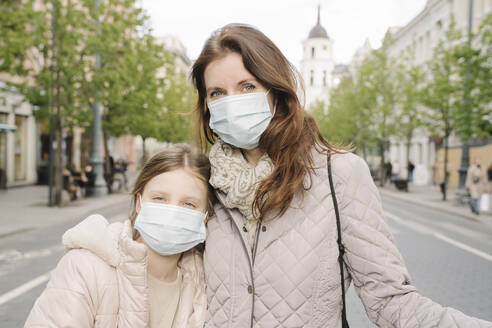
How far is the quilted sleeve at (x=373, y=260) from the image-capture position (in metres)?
1.67

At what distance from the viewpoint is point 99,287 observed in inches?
75.1

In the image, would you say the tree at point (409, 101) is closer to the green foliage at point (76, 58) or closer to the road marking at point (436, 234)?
the road marking at point (436, 234)

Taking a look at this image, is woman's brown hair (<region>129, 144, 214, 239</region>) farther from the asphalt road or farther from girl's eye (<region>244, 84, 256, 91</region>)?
the asphalt road

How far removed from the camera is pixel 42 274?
6.86 meters

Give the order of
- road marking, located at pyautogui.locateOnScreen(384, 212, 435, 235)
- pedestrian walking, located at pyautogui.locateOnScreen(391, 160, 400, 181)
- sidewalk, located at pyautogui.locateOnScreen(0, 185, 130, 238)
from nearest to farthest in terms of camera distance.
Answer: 1. sidewalk, located at pyautogui.locateOnScreen(0, 185, 130, 238)
2. road marking, located at pyautogui.locateOnScreen(384, 212, 435, 235)
3. pedestrian walking, located at pyautogui.locateOnScreen(391, 160, 400, 181)

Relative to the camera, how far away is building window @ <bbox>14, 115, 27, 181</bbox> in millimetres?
25078

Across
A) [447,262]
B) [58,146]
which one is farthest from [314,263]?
[58,146]

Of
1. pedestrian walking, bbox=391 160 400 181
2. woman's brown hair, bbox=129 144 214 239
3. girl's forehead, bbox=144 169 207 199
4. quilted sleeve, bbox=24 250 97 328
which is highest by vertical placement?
woman's brown hair, bbox=129 144 214 239

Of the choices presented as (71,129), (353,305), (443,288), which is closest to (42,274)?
(353,305)

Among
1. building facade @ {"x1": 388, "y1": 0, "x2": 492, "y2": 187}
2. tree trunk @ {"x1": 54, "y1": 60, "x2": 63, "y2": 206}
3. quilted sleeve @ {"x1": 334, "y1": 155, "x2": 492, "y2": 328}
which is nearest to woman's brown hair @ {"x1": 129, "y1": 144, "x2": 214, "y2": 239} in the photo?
quilted sleeve @ {"x1": 334, "y1": 155, "x2": 492, "y2": 328}

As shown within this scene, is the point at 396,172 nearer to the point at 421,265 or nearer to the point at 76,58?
the point at 76,58

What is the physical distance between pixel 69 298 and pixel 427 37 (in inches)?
1741

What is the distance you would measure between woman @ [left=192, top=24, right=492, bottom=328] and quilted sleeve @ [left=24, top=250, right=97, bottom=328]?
1.52 ft

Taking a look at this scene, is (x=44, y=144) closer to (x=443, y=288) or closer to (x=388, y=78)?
(x=388, y=78)
